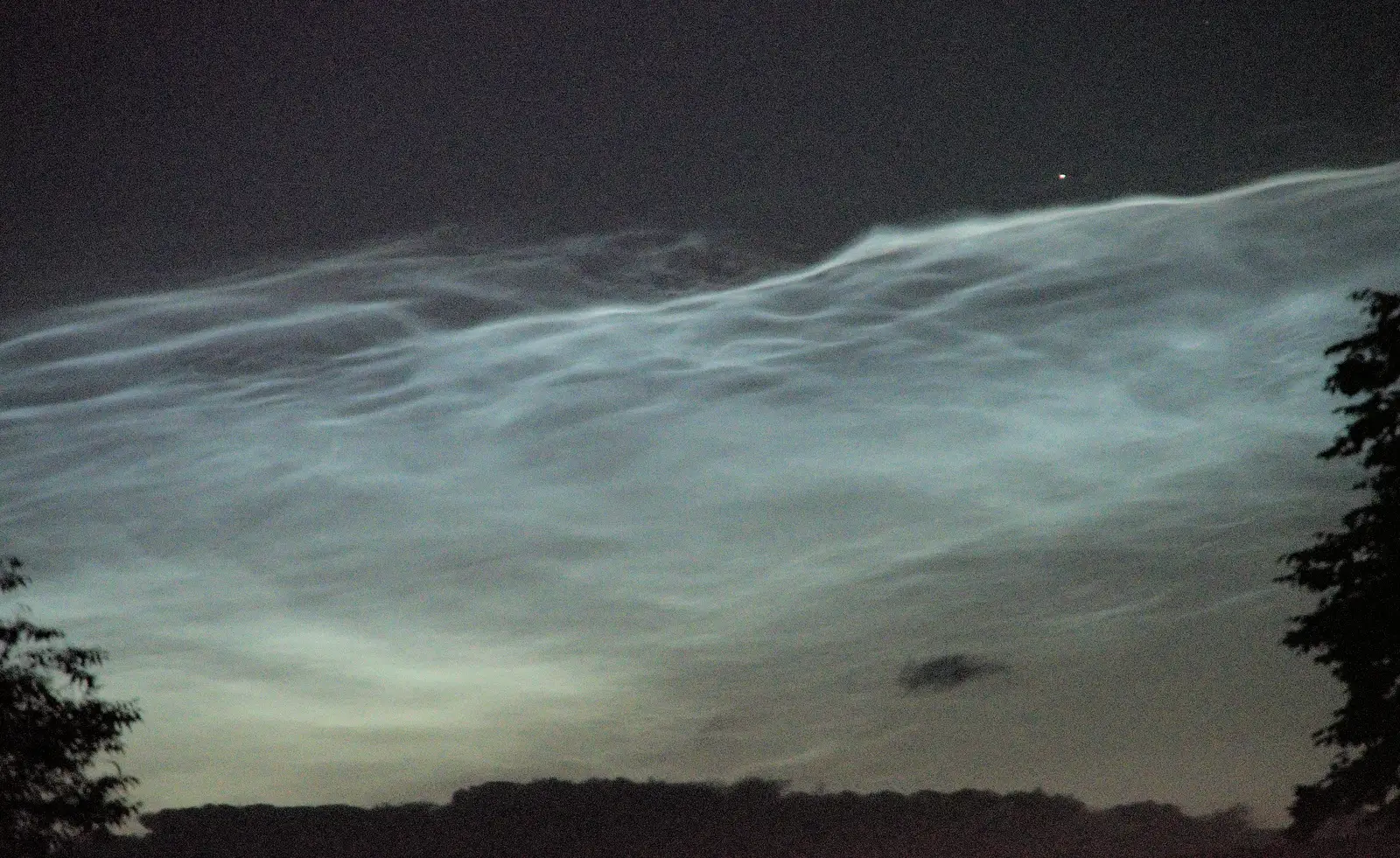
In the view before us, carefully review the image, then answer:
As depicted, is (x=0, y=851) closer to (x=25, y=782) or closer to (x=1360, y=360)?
(x=25, y=782)

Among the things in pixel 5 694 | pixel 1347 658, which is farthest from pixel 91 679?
pixel 1347 658

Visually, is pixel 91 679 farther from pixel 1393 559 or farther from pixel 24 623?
pixel 1393 559

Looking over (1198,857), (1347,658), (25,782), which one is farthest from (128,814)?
(1347,658)

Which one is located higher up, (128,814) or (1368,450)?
(1368,450)

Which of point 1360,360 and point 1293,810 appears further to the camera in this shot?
point 1293,810

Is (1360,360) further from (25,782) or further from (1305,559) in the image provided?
(25,782)

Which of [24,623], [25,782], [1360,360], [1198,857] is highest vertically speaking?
[1360,360]

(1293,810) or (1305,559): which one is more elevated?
(1305,559)

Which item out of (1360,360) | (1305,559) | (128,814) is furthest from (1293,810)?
(128,814)
